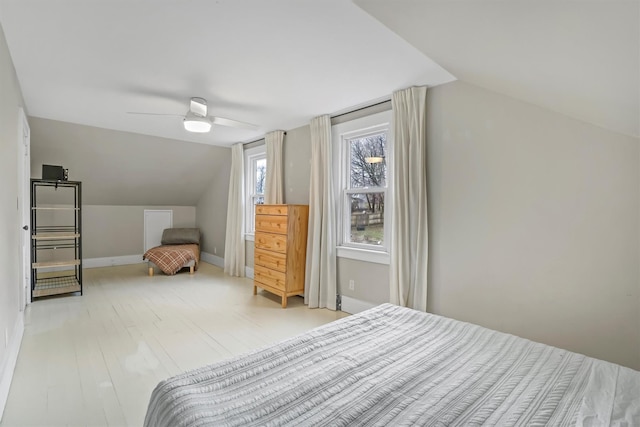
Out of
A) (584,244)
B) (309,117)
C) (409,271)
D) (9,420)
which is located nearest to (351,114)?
(309,117)

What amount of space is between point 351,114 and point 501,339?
2711 mm

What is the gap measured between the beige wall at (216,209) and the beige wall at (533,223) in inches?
170

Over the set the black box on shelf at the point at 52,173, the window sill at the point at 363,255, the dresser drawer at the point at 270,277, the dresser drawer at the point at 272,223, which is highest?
the black box on shelf at the point at 52,173

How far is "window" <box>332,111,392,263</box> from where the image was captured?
331 centimetres

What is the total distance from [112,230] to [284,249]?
166 inches

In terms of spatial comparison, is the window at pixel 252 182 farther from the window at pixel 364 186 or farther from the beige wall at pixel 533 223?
the beige wall at pixel 533 223

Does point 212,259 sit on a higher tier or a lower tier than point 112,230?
lower

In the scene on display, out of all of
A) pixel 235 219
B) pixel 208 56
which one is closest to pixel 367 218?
pixel 208 56

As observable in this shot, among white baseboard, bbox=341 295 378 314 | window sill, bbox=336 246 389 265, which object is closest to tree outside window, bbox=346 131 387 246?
window sill, bbox=336 246 389 265

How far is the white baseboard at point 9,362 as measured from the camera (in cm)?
183

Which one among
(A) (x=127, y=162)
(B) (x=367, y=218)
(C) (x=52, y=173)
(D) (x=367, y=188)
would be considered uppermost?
(A) (x=127, y=162)

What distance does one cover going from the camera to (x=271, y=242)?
4074 mm

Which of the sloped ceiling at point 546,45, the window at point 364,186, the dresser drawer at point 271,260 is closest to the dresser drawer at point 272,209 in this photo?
the dresser drawer at point 271,260

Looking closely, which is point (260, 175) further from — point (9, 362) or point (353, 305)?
point (9, 362)
